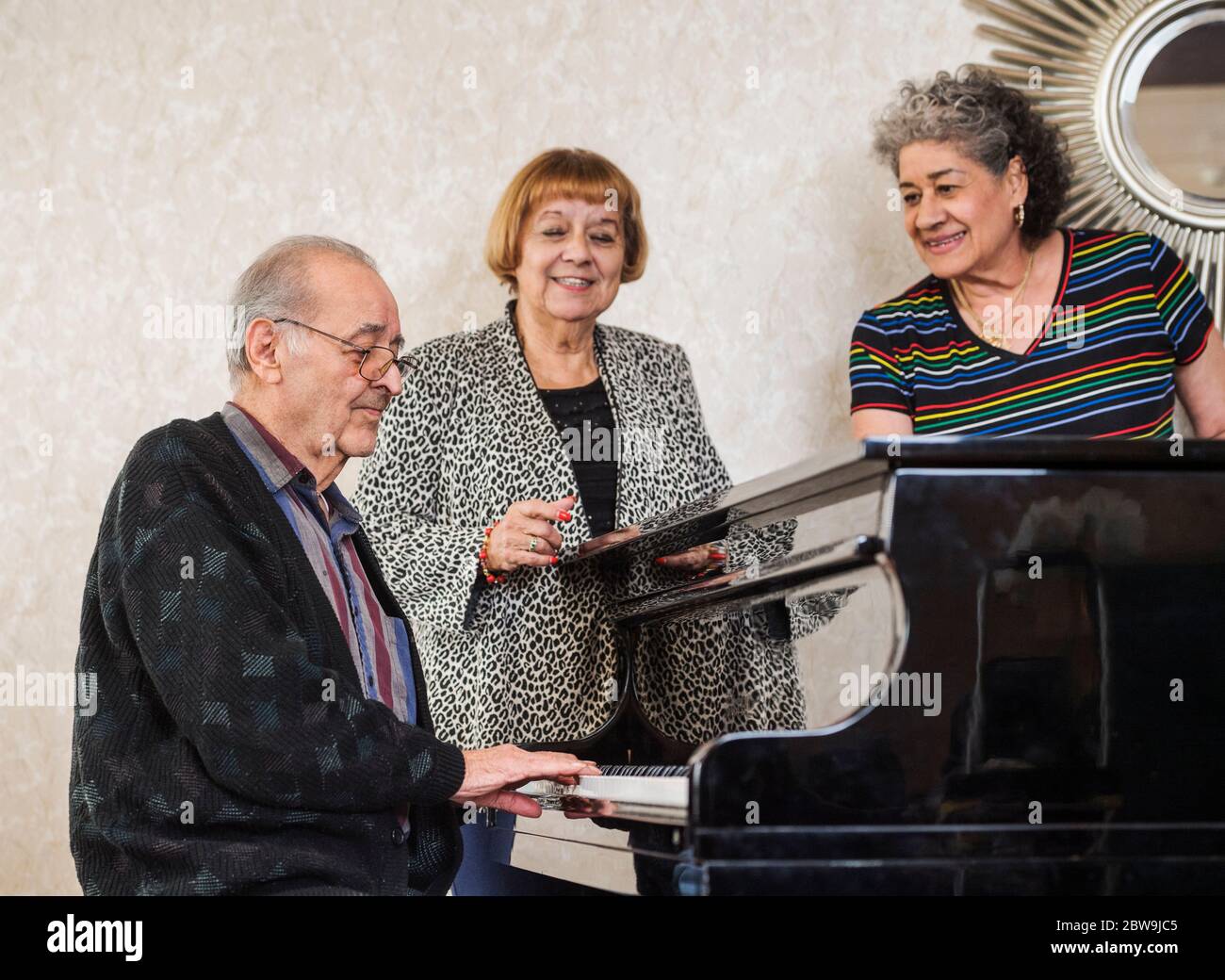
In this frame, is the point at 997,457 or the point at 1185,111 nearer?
the point at 997,457

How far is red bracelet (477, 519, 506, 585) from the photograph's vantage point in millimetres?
2414

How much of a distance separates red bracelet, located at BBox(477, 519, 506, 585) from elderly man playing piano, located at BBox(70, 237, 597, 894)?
62cm

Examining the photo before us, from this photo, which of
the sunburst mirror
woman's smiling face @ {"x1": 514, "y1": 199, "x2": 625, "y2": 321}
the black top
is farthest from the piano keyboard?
the sunburst mirror

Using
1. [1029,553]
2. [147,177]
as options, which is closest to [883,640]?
[1029,553]

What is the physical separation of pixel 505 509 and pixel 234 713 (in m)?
1.07

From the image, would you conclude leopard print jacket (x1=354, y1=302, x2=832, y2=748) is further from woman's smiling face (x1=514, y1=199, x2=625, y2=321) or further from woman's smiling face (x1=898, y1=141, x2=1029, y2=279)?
woman's smiling face (x1=898, y1=141, x2=1029, y2=279)

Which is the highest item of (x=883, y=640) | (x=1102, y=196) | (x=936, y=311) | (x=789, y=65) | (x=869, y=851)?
(x=789, y=65)

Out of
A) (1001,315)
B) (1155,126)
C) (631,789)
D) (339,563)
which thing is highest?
(1155,126)

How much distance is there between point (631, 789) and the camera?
1.61m

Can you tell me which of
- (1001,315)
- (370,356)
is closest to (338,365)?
(370,356)

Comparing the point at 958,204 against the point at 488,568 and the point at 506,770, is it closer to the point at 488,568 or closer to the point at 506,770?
the point at 488,568

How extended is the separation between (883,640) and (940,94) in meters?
1.55
